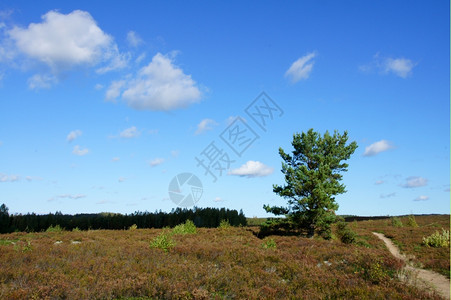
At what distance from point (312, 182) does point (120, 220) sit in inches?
1361

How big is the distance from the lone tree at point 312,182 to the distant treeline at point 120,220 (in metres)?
24.5

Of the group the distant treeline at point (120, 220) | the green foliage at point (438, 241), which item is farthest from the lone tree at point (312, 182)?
the distant treeline at point (120, 220)

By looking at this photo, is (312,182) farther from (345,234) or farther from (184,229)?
(184,229)

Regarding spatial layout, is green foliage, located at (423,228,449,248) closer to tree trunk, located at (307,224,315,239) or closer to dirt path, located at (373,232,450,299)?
dirt path, located at (373,232,450,299)

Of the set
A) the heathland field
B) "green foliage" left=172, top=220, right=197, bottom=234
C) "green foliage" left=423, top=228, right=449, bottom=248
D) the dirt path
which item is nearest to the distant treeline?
"green foliage" left=172, top=220, right=197, bottom=234

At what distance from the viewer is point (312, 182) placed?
23.6 metres

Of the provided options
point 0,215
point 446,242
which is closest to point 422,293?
point 446,242

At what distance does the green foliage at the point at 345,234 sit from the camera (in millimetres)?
22941

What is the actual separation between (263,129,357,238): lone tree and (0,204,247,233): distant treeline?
2451cm

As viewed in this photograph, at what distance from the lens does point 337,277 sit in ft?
37.2

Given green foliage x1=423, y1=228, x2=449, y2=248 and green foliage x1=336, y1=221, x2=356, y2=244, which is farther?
green foliage x1=336, y1=221, x2=356, y2=244

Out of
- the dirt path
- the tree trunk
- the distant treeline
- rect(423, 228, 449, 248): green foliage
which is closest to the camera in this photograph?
the dirt path

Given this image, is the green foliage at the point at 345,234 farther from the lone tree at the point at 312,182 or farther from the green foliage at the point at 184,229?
the green foliage at the point at 184,229

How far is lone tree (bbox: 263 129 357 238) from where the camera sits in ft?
76.5
